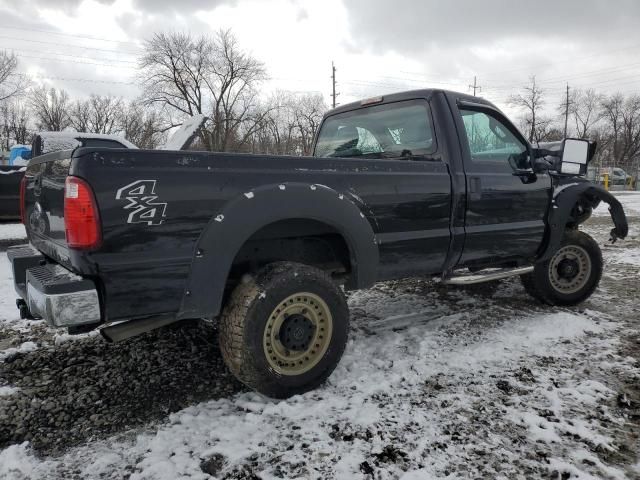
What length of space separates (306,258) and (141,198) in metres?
1.36

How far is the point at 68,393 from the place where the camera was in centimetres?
295

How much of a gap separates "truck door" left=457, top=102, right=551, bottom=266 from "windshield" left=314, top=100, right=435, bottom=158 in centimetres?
Result: 33

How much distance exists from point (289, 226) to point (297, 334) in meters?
0.69

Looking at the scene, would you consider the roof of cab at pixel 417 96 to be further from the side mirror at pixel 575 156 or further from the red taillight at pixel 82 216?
the red taillight at pixel 82 216

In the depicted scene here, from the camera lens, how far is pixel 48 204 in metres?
2.80

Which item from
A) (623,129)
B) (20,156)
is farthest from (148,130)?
(623,129)

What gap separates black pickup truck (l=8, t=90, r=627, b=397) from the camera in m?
2.30

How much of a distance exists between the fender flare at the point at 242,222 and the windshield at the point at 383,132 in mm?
1130

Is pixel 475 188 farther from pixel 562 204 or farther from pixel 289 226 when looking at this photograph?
pixel 289 226

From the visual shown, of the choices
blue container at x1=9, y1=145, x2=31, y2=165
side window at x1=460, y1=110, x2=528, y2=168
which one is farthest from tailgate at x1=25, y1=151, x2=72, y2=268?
blue container at x1=9, y1=145, x2=31, y2=165

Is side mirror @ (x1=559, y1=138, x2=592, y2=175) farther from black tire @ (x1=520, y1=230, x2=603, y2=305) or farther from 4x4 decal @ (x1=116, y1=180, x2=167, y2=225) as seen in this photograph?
4x4 decal @ (x1=116, y1=180, x2=167, y2=225)

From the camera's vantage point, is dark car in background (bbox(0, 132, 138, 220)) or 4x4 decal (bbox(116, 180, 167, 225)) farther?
dark car in background (bbox(0, 132, 138, 220))

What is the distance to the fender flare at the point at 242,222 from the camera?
99.3 inches

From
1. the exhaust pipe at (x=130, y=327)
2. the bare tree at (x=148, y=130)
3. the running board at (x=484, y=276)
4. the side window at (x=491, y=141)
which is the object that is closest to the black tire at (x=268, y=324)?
the exhaust pipe at (x=130, y=327)
